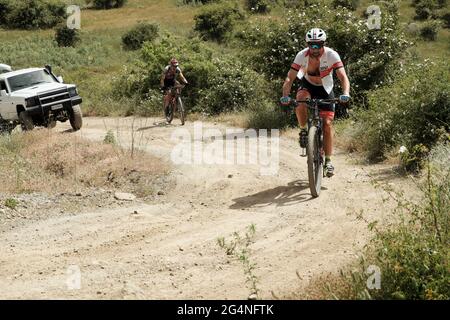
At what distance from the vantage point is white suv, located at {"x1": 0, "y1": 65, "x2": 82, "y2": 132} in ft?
50.2

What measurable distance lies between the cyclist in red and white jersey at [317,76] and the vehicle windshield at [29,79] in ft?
32.9

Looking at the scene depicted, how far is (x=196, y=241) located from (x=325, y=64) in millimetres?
3295

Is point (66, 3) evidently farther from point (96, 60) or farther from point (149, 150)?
point (149, 150)

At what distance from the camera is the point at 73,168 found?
33.3ft

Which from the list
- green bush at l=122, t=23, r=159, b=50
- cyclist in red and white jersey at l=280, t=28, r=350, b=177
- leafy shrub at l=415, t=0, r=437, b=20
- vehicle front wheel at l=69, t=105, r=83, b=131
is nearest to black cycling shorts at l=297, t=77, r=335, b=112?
cyclist in red and white jersey at l=280, t=28, r=350, b=177

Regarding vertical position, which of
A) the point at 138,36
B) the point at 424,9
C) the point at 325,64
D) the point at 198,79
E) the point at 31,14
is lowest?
the point at 424,9

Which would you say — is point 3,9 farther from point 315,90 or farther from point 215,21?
point 315,90

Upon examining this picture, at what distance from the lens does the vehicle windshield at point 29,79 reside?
1612cm

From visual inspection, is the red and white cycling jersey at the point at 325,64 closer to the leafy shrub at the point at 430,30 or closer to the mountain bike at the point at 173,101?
the mountain bike at the point at 173,101

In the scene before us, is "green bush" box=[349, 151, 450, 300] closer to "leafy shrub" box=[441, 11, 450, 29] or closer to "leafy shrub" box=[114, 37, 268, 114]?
"leafy shrub" box=[114, 37, 268, 114]

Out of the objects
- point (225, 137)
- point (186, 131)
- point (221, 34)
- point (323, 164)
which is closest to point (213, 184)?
point (323, 164)

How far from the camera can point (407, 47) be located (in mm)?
16031

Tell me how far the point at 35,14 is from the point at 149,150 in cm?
4935

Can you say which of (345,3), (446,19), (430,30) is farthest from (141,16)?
(446,19)
